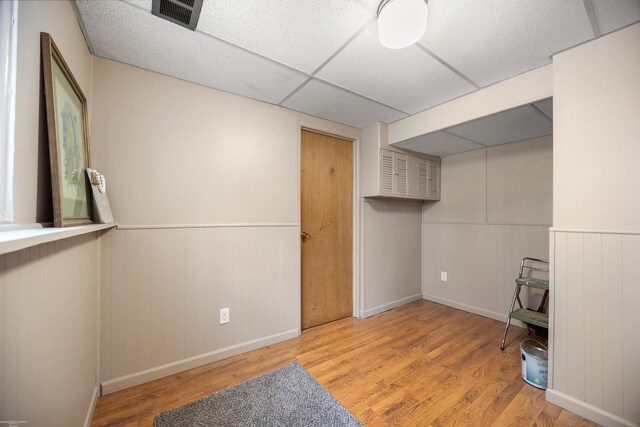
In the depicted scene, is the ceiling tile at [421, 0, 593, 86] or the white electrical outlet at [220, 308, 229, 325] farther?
the white electrical outlet at [220, 308, 229, 325]

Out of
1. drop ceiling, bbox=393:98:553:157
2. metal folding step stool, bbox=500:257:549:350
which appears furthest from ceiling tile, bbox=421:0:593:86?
metal folding step stool, bbox=500:257:549:350

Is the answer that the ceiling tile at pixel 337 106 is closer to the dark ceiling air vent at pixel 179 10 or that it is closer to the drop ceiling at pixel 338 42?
the drop ceiling at pixel 338 42

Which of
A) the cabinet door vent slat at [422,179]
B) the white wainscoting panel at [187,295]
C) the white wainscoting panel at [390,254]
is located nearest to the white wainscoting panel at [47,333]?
the white wainscoting panel at [187,295]

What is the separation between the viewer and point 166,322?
1844mm

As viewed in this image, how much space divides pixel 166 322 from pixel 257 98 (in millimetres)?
1989

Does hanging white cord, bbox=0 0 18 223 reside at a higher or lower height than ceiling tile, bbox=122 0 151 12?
lower

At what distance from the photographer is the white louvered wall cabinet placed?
280 centimetres

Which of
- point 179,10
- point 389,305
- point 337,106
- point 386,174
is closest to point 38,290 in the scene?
point 179,10

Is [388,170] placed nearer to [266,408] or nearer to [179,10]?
[179,10]

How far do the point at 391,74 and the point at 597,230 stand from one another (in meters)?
1.63

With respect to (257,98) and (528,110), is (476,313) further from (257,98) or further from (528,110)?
A: (257,98)

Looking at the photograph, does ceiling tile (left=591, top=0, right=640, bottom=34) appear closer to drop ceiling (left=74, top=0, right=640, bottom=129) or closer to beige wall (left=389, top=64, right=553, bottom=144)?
drop ceiling (left=74, top=0, right=640, bottom=129)

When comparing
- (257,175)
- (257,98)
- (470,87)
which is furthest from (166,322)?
(470,87)

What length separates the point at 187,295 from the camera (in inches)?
75.5
